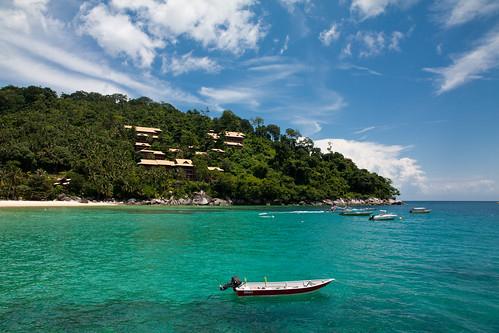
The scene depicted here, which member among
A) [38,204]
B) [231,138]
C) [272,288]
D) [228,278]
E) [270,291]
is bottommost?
[228,278]

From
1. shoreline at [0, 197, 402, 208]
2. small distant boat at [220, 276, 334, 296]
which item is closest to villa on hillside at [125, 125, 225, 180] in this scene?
shoreline at [0, 197, 402, 208]

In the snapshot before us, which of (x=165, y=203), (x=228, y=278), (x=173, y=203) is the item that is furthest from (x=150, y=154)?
Result: (x=228, y=278)

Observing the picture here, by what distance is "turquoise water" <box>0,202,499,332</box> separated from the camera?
44.1 ft

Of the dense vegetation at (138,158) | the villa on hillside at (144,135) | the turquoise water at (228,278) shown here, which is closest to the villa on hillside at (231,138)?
the dense vegetation at (138,158)

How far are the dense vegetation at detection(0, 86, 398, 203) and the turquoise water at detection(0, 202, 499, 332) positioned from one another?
5705 cm

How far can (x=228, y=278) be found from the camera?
2028cm

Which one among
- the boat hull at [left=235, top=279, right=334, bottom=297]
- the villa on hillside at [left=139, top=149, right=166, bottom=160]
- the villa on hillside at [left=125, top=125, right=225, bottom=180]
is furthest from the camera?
the villa on hillside at [left=139, top=149, right=166, bottom=160]

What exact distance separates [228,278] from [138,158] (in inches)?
3990

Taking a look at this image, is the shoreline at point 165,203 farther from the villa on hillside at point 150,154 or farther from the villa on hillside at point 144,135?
the villa on hillside at point 144,135

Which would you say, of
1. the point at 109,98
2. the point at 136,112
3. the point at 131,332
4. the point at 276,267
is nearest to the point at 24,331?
the point at 131,332

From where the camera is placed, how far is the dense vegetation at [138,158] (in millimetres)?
90438

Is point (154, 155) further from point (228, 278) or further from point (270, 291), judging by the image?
point (270, 291)

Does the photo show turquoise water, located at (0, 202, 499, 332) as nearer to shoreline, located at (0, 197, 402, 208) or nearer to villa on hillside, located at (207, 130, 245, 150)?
shoreline, located at (0, 197, 402, 208)

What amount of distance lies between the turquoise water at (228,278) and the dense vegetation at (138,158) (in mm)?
57049
